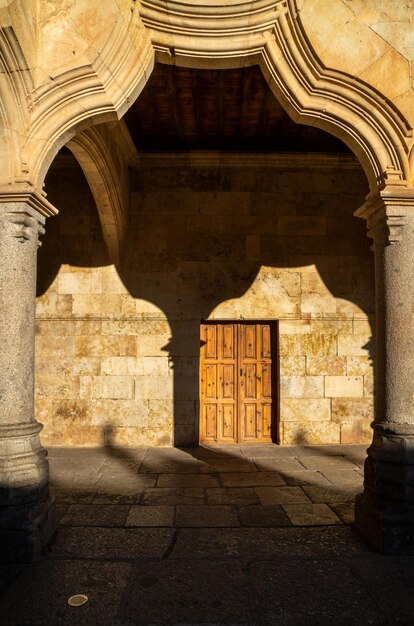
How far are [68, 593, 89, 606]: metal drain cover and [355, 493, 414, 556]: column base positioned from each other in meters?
1.89

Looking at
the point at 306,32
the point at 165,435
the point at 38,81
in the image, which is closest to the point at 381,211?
the point at 306,32

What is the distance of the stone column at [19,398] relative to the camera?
2.90m

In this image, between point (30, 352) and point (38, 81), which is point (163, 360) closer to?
point (30, 352)

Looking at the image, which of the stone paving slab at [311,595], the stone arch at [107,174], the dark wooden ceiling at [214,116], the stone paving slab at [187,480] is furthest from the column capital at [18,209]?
the stone paving slab at [187,480]

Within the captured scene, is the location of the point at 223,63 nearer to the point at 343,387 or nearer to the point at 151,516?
the point at 151,516

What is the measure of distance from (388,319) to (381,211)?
0.80 meters

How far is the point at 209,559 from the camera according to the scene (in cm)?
295

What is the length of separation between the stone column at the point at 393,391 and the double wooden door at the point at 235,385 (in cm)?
319

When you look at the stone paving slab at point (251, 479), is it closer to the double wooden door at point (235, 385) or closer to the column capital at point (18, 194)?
the double wooden door at point (235, 385)

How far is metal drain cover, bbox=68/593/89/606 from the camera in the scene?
245cm

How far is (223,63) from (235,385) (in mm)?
4288

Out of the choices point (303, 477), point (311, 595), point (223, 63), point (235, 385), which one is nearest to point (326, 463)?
point (303, 477)

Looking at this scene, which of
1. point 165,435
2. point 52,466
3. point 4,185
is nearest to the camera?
point 4,185

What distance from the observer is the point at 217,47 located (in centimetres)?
337
